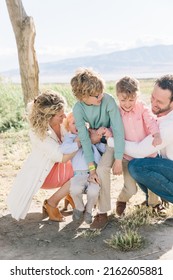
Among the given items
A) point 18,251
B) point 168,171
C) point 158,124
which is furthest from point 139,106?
point 18,251

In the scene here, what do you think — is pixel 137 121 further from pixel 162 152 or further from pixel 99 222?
pixel 99 222

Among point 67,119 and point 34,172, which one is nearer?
point 34,172

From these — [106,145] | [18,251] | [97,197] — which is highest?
[106,145]

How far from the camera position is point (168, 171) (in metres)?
4.55

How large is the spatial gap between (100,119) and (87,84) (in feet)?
1.45

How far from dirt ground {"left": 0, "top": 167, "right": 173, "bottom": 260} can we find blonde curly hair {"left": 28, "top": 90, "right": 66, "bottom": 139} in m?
0.90

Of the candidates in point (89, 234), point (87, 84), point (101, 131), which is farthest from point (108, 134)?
point (89, 234)

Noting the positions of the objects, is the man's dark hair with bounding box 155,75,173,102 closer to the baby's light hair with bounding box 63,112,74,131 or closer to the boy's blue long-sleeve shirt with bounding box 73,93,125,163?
the boy's blue long-sleeve shirt with bounding box 73,93,125,163

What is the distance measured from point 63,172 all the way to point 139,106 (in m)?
1.07

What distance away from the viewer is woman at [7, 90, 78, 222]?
15.2 feet

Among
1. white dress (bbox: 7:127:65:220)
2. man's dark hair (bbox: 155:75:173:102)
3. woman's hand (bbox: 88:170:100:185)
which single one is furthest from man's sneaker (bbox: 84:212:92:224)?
man's dark hair (bbox: 155:75:173:102)

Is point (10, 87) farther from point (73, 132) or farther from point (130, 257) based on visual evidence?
point (130, 257)

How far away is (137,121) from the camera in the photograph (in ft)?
15.0

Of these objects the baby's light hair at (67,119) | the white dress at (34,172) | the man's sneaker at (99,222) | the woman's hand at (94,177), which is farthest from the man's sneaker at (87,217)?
the baby's light hair at (67,119)
